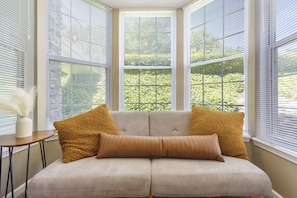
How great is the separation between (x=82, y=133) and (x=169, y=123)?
94 centimetres

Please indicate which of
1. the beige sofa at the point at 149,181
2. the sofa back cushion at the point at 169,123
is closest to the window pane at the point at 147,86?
the sofa back cushion at the point at 169,123

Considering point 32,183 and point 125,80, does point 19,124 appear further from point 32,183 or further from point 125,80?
point 125,80

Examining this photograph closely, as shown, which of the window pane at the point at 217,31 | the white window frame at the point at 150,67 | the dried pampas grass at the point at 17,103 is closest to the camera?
the dried pampas grass at the point at 17,103

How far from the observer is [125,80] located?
98.3 inches

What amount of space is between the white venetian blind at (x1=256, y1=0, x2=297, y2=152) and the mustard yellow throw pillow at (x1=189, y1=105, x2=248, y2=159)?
0.28 metres

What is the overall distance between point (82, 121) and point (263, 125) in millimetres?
1902

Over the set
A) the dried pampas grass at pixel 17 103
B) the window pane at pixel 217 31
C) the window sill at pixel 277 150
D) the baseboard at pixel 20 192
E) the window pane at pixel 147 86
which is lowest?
the baseboard at pixel 20 192

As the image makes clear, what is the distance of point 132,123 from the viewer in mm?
1824

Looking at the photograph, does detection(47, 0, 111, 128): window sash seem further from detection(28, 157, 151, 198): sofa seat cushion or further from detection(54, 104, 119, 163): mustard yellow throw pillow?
detection(28, 157, 151, 198): sofa seat cushion

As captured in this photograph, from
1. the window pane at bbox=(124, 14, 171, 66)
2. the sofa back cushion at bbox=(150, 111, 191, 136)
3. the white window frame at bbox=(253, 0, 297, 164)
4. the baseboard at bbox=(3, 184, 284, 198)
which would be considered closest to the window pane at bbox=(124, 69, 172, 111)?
the window pane at bbox=(124, 14, 171, 66)

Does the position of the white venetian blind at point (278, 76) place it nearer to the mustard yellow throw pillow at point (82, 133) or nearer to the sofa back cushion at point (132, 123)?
the sofa back cushion at point (132, 123)

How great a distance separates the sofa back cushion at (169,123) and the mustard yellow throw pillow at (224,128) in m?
0.10

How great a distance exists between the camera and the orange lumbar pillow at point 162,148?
1.44 m

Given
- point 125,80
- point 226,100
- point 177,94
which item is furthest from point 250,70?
point 125,80
